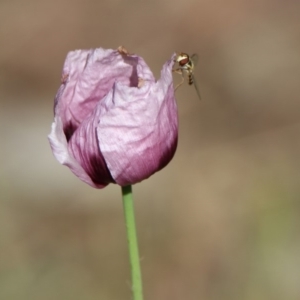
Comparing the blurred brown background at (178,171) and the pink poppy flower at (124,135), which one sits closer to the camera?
the pink poppy flower at (124,135)

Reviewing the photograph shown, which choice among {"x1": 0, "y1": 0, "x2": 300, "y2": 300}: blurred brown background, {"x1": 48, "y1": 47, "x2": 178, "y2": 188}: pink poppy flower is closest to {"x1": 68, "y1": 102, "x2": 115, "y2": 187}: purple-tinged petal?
{"x1": 48, "y1": 47, "x2": 178, "y2": 188}: pink poppy flower

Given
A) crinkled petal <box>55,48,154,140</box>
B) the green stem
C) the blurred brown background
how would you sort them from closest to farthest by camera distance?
the green stem, crinkled petal <box>55,48,154,140</box>, the blurred brown background

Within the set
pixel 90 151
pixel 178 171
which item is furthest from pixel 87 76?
pixel 178 171

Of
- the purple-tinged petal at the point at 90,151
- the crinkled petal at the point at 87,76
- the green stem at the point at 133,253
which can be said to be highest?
the crinkled petal at the point at 87,76

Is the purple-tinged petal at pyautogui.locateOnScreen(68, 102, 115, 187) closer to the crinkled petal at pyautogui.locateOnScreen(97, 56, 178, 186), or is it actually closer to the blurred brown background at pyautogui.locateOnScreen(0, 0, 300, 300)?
the crinkled petal at pyautogui.locateOnScreen(97, 56, 178, 186)

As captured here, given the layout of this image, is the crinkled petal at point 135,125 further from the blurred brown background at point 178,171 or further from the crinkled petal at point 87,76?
the blurred brown background at point 178,171

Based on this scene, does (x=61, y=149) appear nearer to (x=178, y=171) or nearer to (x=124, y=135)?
(x=124, y=135)

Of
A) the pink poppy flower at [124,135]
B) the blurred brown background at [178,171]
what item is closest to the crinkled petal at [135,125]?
the pink poppy flower at [124,135]
